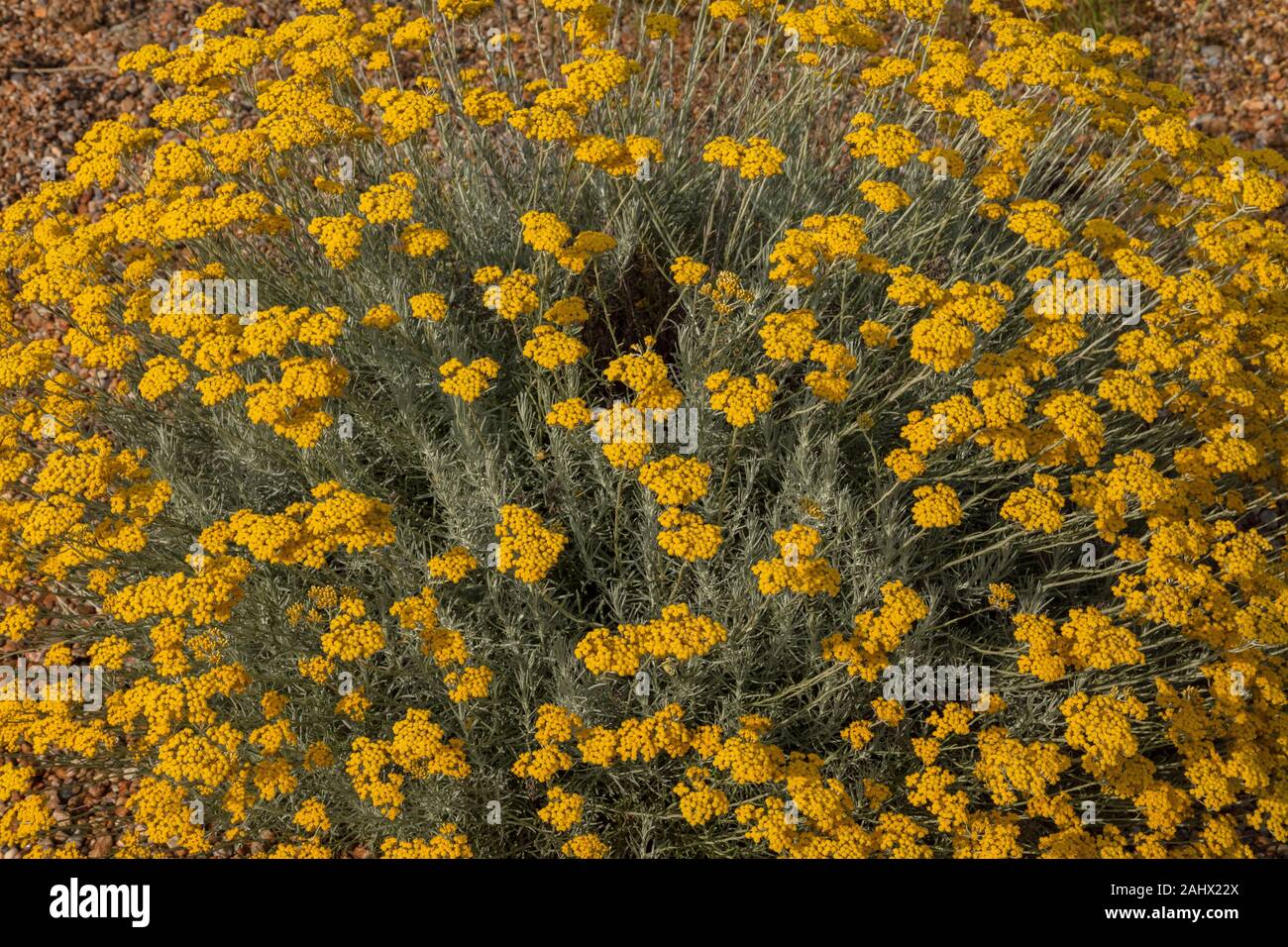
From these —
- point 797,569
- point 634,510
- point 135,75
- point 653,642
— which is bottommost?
point 653,642

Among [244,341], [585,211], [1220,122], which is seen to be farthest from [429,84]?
[1220,122]

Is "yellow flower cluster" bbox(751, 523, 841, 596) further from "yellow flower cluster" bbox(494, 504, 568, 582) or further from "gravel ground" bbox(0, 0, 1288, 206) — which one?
"gravel ground" bbox(0, 0, 1288, 206)

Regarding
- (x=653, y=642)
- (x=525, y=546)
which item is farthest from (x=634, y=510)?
(x=653, y=642)

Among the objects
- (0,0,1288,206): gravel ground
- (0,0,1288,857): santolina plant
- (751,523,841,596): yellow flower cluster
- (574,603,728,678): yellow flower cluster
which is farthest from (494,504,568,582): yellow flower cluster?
(0,0,1288,206): gravel ground

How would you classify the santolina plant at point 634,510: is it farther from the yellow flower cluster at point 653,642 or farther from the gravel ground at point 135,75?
the gravel ground at point 135,75

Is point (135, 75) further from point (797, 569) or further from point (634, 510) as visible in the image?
point (797, 569)

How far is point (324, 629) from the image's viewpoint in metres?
4.21

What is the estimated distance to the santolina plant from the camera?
3371 mm

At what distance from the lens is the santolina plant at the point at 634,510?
337cm

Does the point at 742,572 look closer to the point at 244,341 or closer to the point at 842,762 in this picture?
the point at 842,762

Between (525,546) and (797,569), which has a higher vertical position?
(525,546)

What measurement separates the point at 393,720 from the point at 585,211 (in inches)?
128

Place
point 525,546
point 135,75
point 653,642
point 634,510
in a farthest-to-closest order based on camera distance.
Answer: point 135,75
point 634,510
point 525,546
point 653,642

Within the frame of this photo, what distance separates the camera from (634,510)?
174 inches
